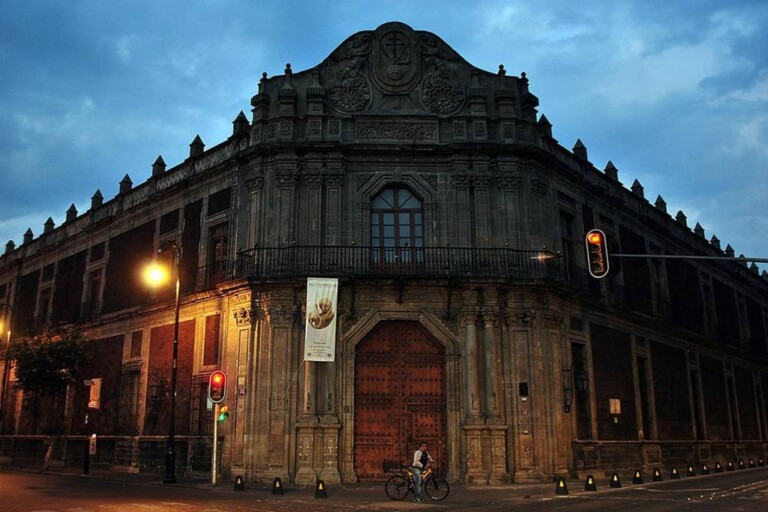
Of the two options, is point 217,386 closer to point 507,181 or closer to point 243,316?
point 243,316

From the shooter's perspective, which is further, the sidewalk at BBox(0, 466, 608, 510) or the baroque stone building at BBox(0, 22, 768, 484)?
the baroque stone building at BBox(0, 22, 768, 484)

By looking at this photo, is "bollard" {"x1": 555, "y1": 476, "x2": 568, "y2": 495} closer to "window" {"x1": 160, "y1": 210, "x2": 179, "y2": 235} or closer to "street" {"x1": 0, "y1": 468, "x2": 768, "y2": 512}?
"street" {"x1": 0, "y1": 468, "x2": 768, "y2": 512}

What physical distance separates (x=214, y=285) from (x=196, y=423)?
471cm

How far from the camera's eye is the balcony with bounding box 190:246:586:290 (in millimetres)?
21984

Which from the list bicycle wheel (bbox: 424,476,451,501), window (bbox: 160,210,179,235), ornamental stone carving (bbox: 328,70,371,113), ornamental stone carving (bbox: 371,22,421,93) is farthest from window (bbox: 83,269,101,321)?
bicycle wheel (bbox: 424,476,451,501)

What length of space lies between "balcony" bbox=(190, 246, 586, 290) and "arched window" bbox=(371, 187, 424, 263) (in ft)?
0.15

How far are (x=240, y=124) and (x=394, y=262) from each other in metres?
8.06

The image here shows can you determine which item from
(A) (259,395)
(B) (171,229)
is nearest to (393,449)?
(A) (259,395)

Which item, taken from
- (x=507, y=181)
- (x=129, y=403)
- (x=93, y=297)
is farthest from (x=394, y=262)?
(x=93, y=297)

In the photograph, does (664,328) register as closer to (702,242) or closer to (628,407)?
(628,407)

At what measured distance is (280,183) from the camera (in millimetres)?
22906

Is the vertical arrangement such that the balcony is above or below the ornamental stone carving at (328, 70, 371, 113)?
below

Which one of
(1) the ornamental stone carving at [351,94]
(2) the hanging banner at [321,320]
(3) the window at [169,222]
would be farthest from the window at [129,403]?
(1) the ornamental stone carving at [351,94]

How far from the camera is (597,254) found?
542 inches
